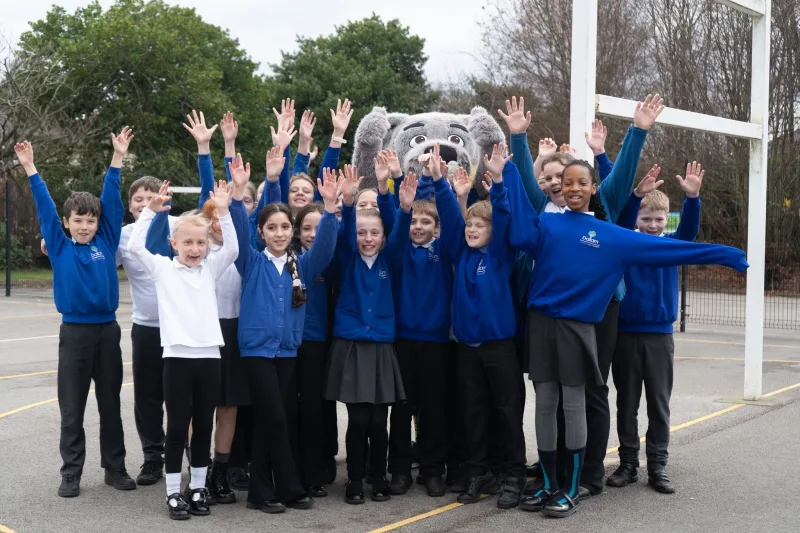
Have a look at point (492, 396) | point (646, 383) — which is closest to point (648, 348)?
point (646, 383)

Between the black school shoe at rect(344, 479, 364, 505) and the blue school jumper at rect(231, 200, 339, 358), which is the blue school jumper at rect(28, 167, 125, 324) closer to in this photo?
the blue school jumper at rect(231, 200, 339, 358)

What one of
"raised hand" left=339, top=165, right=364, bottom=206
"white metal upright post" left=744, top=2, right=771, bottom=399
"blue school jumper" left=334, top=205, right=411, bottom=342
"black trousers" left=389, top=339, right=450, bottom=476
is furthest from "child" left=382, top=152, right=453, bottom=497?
"white metal upright post" left=744, top=2, right=771, bottom=399

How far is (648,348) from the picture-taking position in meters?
5.72

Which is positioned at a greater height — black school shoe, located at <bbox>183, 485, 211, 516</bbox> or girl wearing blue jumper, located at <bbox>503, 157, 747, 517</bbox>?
girl wearing blue jumper, located at <bbox>503, 157, 747, 517</bbox>

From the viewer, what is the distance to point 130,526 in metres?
4.83

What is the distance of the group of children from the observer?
509cm

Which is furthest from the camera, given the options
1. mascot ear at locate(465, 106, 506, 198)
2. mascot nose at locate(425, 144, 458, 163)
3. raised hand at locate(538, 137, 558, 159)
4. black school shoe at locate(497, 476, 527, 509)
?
mascot ear at locate(465, 106, 506, 198)

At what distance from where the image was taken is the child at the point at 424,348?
546cm

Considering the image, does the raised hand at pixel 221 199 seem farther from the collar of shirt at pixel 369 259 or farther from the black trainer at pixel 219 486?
the black trainer at pixel 219 486

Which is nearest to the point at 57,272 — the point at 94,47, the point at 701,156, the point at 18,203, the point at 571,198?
the point at 571,198

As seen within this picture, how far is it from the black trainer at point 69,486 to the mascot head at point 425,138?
347 centimetres

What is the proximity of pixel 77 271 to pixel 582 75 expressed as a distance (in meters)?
3.38

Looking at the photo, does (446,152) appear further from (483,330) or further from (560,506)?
(560,506)

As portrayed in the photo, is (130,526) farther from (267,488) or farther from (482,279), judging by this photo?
(482,279)
